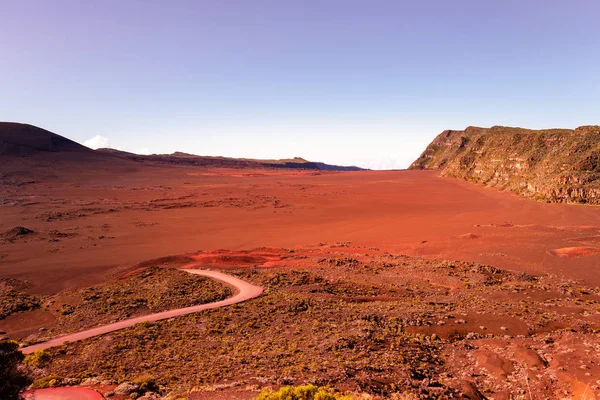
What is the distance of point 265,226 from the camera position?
5091 cm

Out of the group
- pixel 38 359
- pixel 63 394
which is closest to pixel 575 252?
pixel 63 394

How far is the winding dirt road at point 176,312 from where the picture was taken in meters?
17.5

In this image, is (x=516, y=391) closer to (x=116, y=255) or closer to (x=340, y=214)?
(x=116, y=255)

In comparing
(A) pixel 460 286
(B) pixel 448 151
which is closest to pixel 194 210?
(A) pixel 460 286

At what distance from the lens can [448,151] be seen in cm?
15975

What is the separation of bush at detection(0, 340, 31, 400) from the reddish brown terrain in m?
3.00

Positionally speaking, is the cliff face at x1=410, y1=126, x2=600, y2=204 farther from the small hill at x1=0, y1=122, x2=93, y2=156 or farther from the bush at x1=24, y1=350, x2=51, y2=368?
the small hill at x1=0, y1=122, x2=93, y2=156

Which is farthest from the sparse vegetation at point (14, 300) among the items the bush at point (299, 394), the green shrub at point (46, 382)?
the bush at point (299, 394)

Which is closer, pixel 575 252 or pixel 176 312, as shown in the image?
pixel 176 312

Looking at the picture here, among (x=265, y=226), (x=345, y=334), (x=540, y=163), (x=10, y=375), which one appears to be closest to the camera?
(x=10, y=375)

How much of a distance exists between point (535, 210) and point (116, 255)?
6008cm

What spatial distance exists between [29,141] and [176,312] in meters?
147

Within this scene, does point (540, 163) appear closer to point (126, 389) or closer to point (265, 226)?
point (265, 226)

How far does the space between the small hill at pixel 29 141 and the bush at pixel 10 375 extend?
137 metres
